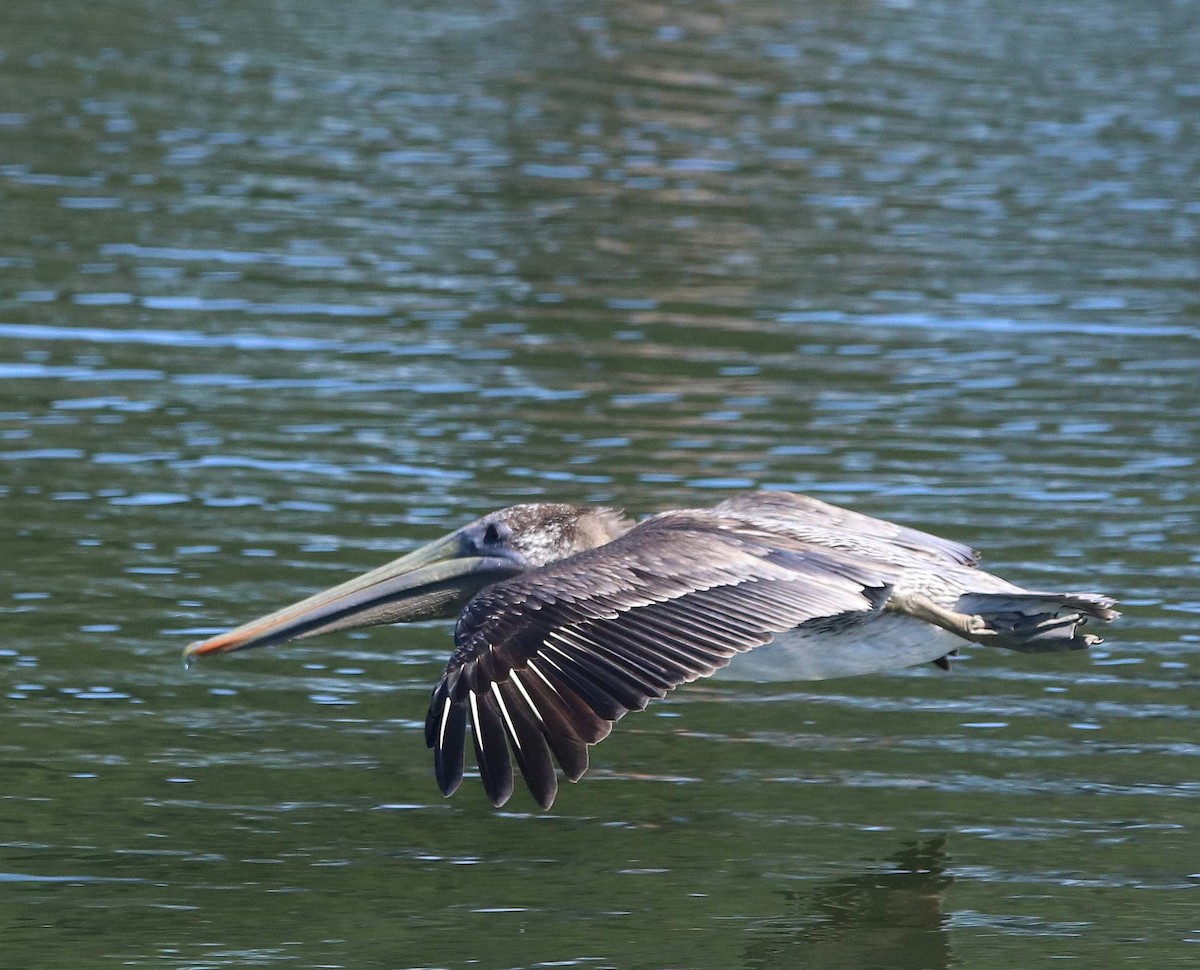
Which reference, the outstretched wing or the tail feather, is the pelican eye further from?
the tail feather

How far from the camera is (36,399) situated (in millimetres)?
10664

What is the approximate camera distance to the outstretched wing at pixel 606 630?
5223 millimetres

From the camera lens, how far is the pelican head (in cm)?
702

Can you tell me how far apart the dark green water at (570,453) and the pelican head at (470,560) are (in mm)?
396

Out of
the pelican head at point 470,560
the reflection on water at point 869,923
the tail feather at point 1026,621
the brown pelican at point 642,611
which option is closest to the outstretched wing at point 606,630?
the brown pelican at point 642,611

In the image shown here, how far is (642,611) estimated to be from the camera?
5.78 meters

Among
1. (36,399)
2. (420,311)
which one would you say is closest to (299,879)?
(36,399)

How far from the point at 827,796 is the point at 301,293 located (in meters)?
7.00

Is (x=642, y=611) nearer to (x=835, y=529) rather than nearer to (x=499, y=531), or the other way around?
(x=835, y=529)

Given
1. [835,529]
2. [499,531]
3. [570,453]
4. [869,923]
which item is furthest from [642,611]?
[570,453]

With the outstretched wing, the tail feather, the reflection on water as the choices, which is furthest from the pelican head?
the reflection on water

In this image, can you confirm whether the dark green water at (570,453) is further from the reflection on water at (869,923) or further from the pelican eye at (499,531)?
the pelican eye at (499,531)

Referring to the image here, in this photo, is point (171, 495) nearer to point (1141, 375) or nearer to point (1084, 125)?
point (1141, 375)

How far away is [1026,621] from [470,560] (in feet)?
5.75
